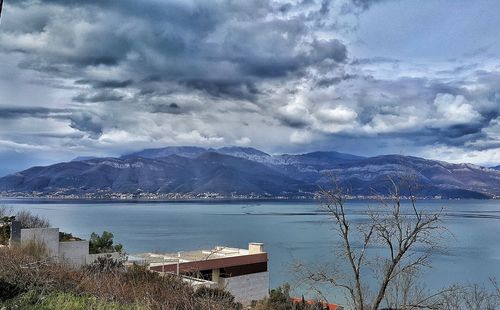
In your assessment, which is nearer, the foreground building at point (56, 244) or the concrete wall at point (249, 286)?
the foreground building at point (56, 244)

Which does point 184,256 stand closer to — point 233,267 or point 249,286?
point 233,267

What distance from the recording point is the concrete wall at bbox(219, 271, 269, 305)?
3105 cm

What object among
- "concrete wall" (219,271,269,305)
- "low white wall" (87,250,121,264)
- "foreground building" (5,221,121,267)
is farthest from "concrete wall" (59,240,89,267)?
"concrete wall" (219,271,269,305)

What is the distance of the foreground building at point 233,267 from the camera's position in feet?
96.5

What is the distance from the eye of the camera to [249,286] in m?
32.3

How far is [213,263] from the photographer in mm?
30438

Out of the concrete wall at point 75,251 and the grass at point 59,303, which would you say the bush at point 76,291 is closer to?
the grass at point 59,303

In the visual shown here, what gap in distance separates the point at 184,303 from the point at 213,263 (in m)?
23.1

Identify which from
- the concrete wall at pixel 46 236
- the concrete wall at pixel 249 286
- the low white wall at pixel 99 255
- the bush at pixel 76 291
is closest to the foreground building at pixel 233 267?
the concrete wall at pixel 249 286

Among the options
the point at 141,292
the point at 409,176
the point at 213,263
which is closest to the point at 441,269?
the point at 213,263

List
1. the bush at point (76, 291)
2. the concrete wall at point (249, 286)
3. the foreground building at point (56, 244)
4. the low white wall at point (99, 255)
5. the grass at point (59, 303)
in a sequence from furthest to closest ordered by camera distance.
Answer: the concrete wall at point (249, 286) < the low white wall at point (99, 255) < the foreground building at point (56, 244) < the bush at point (76, 291) < the grass at point (59, 303)

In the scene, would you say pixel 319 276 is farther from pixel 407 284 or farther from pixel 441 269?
pixel 441 269

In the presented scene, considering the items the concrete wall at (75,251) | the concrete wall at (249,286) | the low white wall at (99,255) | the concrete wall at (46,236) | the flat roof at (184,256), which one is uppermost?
the concrete wall at (46,236)

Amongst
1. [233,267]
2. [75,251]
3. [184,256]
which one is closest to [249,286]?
[233,267]
